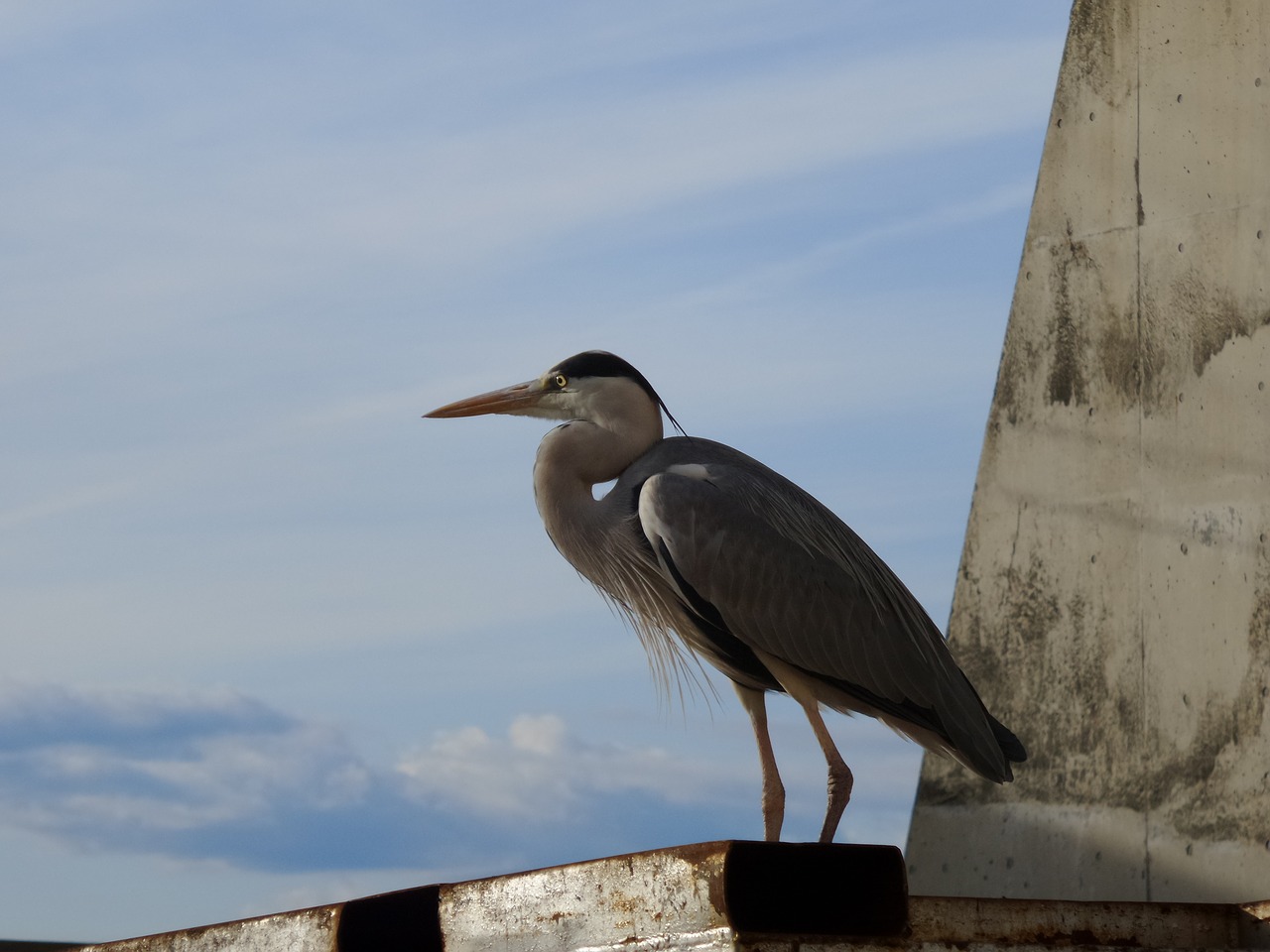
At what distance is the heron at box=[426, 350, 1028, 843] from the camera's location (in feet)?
14.8

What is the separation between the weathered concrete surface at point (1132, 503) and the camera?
17.9 ft

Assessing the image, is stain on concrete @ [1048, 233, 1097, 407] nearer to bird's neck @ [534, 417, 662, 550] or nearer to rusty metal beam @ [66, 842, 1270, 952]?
bird's neck @ [534, 417, 662, 550]

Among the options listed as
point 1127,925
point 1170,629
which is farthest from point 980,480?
point 1127,925

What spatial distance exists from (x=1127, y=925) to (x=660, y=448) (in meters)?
2.24

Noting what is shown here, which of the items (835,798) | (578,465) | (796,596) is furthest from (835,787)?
(578,465)

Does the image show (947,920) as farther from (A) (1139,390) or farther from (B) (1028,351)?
(B) (1028,351)

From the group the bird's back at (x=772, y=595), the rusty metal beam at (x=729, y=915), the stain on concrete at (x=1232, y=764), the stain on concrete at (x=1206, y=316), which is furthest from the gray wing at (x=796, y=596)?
the stain on concrete at (x=1206, y=316)

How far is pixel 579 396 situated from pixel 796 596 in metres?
0.94

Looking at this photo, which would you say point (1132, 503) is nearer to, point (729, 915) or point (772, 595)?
point (772, 595)

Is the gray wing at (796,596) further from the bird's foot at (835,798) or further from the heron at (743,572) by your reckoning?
the bird's foot at (835,798)

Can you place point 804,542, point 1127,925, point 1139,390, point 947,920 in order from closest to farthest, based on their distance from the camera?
point 947,920
point 1127,925
point 804,542
point 1139,390

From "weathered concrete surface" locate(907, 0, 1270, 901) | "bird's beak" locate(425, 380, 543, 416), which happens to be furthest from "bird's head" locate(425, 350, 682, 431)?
"weathered concrete surface" locate(907, 0, 1270, 901)

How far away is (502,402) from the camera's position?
4.94 meters

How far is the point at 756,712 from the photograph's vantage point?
15.8 ft
